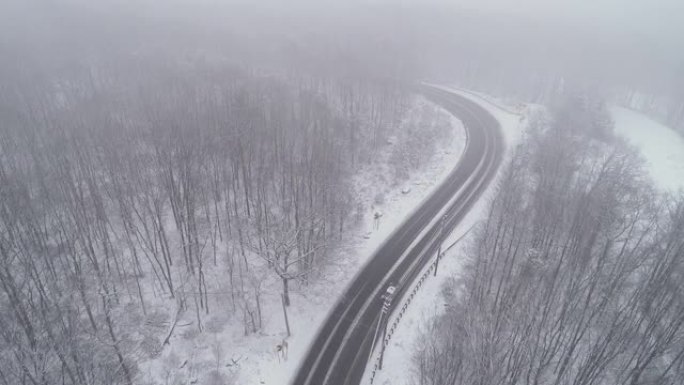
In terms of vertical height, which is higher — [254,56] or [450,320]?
[254,56]

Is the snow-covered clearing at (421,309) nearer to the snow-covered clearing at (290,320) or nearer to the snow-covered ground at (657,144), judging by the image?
the snow-covered clearing at (290,320)

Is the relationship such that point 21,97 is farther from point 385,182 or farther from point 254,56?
point 385,182

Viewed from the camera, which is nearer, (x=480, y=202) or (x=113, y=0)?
(x=480, y=202)

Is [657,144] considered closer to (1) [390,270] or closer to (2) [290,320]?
(1) [390,270]

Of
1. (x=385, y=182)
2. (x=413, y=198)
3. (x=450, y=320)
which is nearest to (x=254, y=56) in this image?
(x=385, y=182)

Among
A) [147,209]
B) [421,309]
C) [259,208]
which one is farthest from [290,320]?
[147,209]
